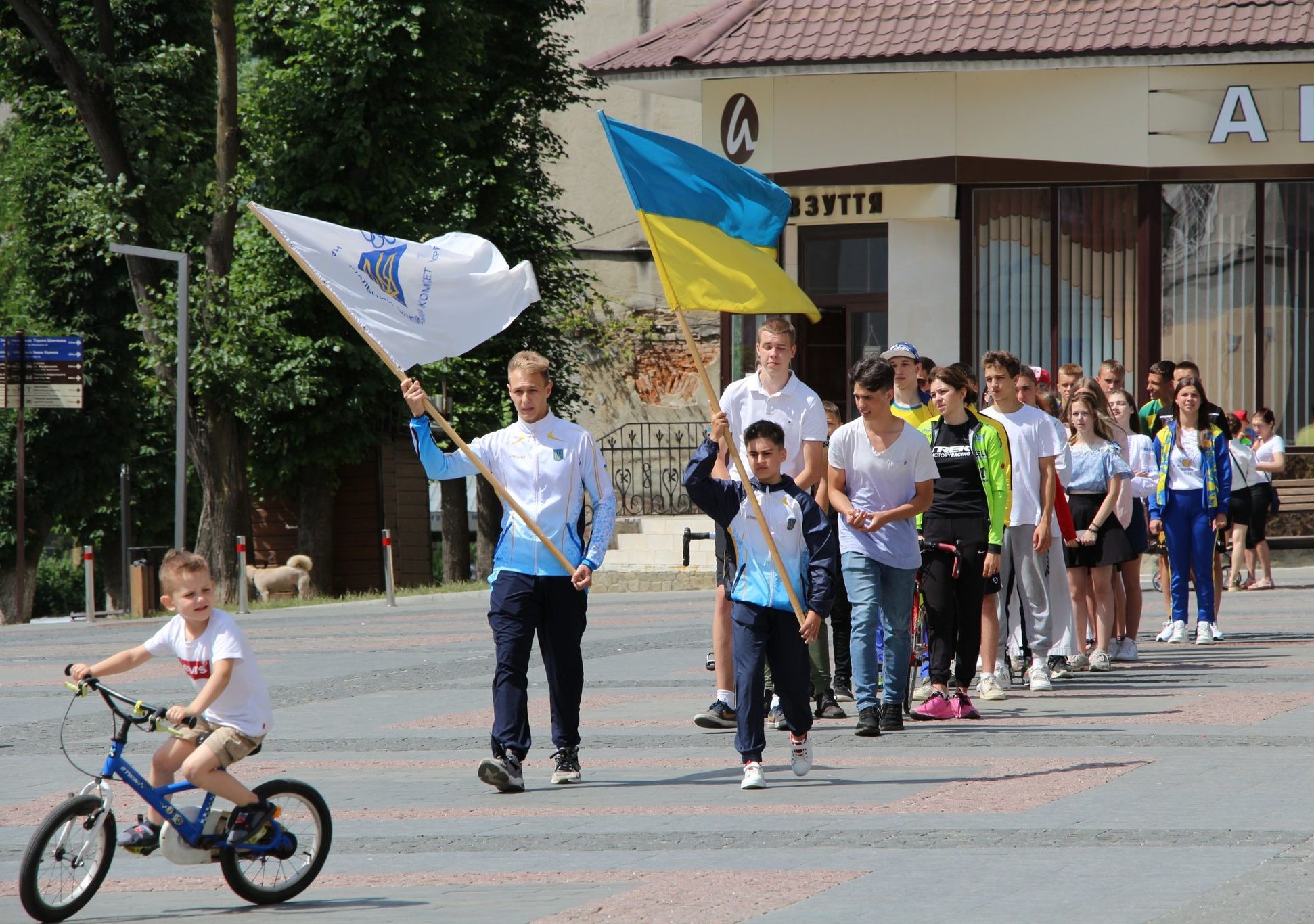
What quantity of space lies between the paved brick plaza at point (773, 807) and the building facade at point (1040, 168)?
39.7 ft

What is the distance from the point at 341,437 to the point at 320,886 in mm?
22457

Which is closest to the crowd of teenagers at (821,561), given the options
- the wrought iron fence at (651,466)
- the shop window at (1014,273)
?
the shop window at (1014,273)

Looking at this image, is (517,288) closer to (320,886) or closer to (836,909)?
(320,886)

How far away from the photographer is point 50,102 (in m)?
33.1

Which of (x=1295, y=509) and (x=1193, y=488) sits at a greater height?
(x=1193, y=488)

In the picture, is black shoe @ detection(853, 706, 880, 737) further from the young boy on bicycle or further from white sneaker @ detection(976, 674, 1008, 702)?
the young boy on bicycle

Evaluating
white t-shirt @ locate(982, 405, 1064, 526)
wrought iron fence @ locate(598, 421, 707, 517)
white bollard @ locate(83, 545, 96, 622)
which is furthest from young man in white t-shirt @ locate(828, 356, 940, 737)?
wrought iron fence @ locate(598, 421, 707, 517)

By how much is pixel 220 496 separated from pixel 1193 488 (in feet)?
56.1

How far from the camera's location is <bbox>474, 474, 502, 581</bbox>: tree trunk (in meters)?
30.9

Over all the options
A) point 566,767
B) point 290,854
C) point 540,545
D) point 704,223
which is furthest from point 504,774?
point 704,223

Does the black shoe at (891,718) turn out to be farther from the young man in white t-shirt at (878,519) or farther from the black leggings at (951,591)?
the black leggings at (951,591)

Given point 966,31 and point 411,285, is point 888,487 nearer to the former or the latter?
point 411,285

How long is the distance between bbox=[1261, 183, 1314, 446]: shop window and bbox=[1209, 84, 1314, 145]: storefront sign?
3.26 feet

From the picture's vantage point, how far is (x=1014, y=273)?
25562mm
